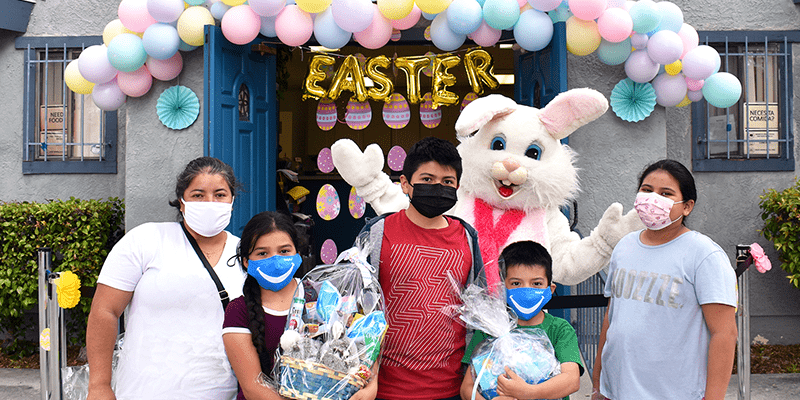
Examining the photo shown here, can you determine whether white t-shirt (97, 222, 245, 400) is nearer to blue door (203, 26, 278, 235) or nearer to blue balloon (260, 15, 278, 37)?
blue door (203, 26, 278, 235)

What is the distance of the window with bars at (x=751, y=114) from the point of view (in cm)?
595

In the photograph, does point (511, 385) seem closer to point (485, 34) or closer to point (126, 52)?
point (485, 34)

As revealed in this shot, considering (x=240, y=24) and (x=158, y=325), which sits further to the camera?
(x=240, y=24)

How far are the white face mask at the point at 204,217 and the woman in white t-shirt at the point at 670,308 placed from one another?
1.64 metres

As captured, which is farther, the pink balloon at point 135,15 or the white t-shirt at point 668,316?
the pink balloon at point 135,15

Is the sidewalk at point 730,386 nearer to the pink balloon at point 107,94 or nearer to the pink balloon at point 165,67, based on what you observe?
the pink balloon at point 107,94

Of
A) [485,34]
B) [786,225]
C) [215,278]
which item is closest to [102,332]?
[215,278]

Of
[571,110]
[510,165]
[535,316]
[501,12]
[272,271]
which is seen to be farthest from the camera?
[501,12]

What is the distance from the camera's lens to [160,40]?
16.0ft

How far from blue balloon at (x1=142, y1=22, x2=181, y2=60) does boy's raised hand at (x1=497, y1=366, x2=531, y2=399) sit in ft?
12.7

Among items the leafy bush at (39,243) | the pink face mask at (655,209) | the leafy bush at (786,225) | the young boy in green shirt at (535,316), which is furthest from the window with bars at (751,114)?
the leafy bush at (39,243)

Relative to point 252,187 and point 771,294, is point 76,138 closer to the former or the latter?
point 252,187

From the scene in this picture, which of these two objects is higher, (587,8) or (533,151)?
(587,8)

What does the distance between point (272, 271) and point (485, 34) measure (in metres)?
3.10
